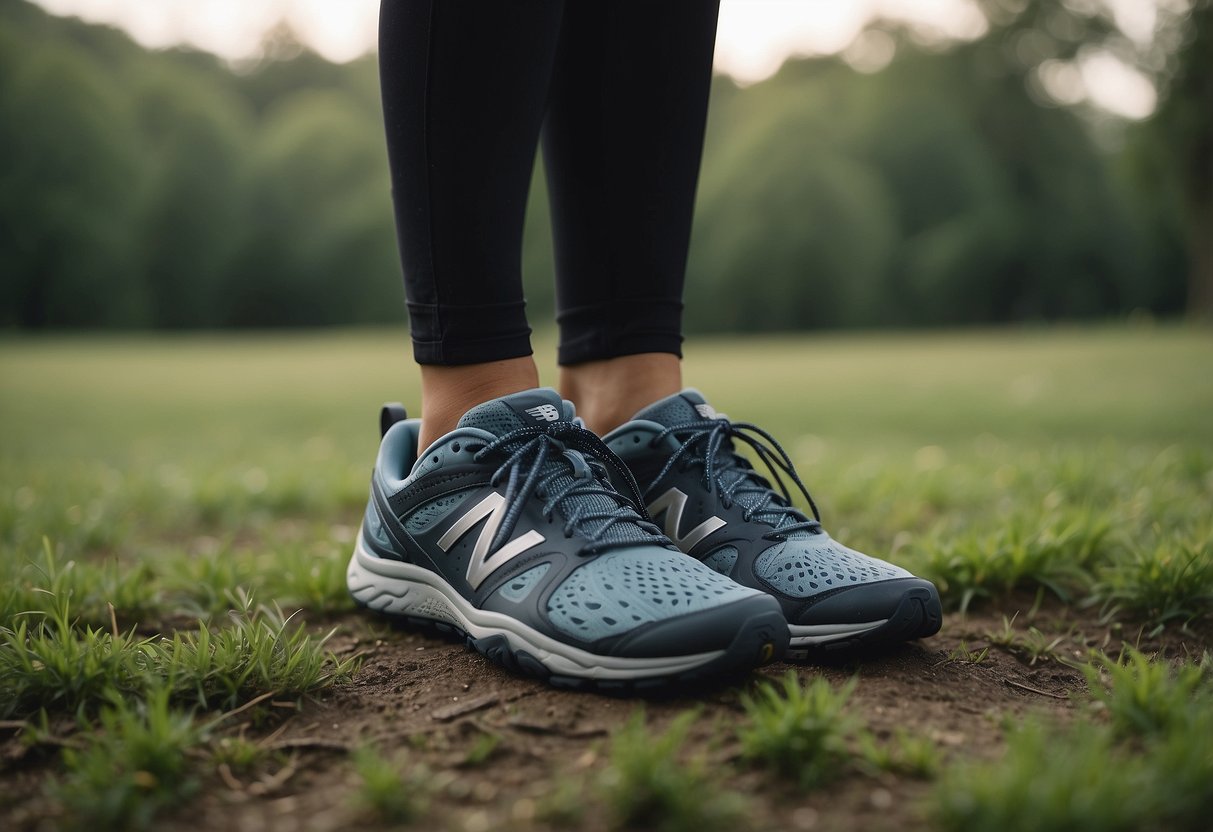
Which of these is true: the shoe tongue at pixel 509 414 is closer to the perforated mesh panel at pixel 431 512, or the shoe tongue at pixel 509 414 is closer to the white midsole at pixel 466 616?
the perforated mesh panel at pixel 431 512

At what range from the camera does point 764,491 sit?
1.33 m

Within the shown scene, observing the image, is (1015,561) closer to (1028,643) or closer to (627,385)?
(1028,643)

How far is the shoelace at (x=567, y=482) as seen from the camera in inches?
45.1

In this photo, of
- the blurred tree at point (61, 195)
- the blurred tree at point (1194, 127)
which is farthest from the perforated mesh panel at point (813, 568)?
the blurred tree at point (61, 195)

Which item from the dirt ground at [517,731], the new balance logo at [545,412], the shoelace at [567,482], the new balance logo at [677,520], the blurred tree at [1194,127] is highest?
the blurred tree at [1194,127]

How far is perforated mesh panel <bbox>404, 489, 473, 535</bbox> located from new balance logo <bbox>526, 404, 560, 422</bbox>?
0.45ft

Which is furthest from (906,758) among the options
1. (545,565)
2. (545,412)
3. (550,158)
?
(550,158)

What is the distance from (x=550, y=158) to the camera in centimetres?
148

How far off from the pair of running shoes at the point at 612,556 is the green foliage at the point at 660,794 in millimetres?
180

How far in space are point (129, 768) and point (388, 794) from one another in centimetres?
26

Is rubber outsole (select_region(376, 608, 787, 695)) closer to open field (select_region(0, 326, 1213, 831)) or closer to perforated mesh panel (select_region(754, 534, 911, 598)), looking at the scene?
open field (select_region(0, 326, 1213, 831))

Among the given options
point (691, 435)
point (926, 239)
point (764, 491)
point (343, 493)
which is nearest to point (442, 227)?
point (691, 435)

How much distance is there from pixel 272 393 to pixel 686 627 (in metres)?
7.70

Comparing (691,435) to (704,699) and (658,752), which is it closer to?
(704,699)
